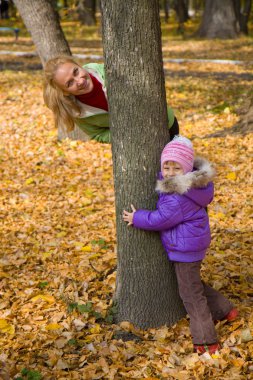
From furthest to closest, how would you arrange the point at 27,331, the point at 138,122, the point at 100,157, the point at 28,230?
the point at 100,157 → the point at 28,230 → the point at 27,331 → the point at 138,122

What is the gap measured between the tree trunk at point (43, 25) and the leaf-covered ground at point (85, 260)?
1.57m

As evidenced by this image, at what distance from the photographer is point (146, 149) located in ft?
11.0

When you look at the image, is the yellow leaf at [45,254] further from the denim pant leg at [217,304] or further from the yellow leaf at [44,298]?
the denim pant leg at [217,304]

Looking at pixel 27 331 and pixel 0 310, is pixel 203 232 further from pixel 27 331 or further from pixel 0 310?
pixel 0 310

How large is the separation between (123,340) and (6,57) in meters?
15.8

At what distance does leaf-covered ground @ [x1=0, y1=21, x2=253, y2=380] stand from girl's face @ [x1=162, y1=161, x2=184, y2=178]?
47.2 inches

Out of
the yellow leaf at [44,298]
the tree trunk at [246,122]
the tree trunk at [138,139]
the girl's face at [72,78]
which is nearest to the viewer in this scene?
the tree trunk at [138,139]

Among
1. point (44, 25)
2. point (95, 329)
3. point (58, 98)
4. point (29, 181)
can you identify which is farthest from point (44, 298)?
point (44, 25)

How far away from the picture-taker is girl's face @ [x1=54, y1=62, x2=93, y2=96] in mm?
3527

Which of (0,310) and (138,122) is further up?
(138,122)

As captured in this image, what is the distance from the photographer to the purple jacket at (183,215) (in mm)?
3268

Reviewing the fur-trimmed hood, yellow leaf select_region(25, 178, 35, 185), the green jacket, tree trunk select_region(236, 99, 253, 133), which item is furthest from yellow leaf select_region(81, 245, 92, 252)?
tree trunk select_region(236, 99, 253, 133)

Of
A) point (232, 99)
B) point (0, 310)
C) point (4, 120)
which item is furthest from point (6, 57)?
point (0, 310)

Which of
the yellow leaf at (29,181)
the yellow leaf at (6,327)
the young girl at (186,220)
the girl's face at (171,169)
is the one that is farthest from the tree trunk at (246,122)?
the yellow leaf at (6,327)
